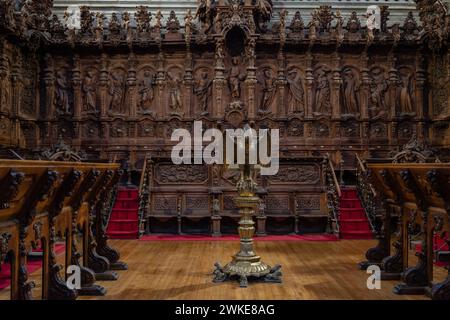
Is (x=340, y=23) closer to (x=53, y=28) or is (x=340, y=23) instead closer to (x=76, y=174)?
(x=53, y=28)

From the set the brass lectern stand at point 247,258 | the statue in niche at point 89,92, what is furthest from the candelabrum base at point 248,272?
the statue in niche at point 89,92

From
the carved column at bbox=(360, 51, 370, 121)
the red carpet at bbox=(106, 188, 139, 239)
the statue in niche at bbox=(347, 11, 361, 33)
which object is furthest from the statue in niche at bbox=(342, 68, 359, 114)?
the red carpet at bbox=(106, 188, 139, 239)

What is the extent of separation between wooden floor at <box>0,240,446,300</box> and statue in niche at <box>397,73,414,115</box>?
200 inches

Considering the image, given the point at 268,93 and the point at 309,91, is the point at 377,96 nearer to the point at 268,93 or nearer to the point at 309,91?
the point at 309,91

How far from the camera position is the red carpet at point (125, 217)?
9234mm

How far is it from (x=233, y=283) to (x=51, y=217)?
91.3 inches

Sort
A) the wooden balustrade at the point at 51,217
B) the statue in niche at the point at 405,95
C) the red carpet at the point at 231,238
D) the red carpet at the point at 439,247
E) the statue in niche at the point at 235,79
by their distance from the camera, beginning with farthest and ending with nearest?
the statue in niche at the point at 405,95 → the statue in niche at the point at 235,79 → the red carpet at the point at 231,238 → the red carpet at the point at 439,247 → the wooden balustrade at the point at 51,217

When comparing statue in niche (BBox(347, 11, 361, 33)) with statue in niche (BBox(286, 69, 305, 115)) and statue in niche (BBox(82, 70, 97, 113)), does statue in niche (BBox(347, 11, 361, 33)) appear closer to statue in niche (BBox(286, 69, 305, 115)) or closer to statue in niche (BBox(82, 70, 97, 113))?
statue in niche (BBox(286, 69, 305, 115))

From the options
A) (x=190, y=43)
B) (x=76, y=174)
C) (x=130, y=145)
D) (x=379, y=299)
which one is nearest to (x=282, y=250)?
(x=379, y=299)

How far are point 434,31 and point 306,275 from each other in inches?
338

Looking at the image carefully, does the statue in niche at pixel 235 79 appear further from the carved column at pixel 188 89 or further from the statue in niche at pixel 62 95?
the statue in niche at pixel 62 95

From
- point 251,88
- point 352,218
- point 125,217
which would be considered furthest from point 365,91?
point 125,217

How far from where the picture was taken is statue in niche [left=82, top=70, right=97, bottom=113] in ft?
40.8

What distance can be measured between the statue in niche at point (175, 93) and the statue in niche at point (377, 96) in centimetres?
522
